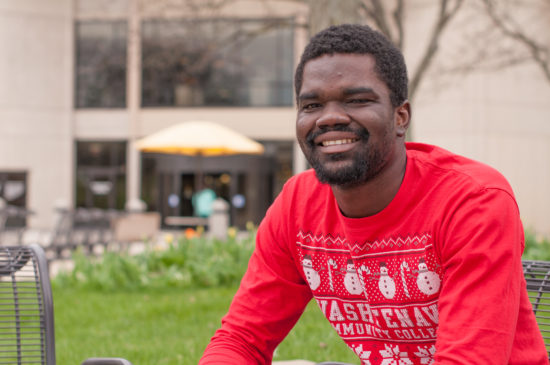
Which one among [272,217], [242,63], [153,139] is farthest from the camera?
[242,63]

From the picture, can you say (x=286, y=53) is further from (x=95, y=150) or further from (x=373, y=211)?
(x=373, y=211)

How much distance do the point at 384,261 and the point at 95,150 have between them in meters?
25.5

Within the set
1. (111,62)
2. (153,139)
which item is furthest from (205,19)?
(111,62)

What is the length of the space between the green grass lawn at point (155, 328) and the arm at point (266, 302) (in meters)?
2.29

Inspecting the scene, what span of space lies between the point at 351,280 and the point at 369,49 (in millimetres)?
678

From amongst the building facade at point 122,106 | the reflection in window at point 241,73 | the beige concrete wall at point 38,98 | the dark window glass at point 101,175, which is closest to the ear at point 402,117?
the building facade at point 122,106

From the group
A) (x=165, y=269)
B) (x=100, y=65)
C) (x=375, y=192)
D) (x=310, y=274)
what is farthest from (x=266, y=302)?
(x=100, y=65)

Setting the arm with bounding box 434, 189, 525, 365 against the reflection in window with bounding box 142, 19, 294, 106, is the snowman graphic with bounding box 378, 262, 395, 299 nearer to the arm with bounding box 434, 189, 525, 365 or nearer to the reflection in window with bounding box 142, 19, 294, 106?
the arm with bounding box 434, 189, 525, 365

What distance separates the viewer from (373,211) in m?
1.89

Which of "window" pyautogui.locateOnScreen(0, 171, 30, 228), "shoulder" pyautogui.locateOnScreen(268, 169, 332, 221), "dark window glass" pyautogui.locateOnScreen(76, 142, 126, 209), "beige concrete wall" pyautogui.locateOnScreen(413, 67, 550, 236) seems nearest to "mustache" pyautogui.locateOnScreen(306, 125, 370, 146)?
"shoulder" pyautogui.locateOnScreen(268, 169, 332, 221)

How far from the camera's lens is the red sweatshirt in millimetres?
1631

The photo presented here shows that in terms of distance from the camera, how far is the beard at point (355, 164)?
181cm

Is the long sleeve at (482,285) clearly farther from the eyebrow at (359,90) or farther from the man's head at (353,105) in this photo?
the eyebrow at (359,90)

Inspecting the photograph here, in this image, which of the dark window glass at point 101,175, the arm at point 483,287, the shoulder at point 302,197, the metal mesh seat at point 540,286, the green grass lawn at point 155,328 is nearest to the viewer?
the arm at point 483,287
